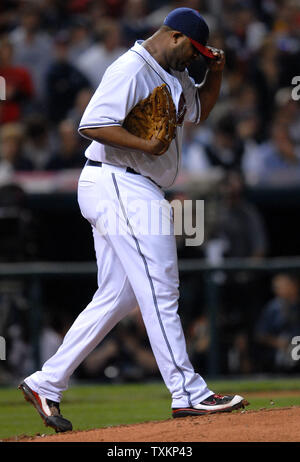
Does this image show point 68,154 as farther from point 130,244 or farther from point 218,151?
point 130,244

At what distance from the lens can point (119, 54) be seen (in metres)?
10.7

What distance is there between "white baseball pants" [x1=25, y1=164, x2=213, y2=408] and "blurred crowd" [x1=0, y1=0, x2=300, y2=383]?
3.53m

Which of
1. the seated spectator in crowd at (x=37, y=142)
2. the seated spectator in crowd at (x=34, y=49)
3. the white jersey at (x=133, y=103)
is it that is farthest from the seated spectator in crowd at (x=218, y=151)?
the white jersey at (x=133, y=103)

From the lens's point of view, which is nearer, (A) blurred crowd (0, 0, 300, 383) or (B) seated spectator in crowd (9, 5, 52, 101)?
(A) blurred crowd (0, 0, 300, 383)

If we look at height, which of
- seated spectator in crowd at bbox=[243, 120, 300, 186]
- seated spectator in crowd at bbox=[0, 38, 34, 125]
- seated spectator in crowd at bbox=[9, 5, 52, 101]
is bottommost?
seated spectator in crowd at bbox=[243, 120, 300, 186]

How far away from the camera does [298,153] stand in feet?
31.1

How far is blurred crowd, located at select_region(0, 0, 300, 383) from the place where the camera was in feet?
26.9

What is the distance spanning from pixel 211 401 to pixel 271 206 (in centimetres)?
489

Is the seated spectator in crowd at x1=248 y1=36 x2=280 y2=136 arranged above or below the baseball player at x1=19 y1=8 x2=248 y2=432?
above

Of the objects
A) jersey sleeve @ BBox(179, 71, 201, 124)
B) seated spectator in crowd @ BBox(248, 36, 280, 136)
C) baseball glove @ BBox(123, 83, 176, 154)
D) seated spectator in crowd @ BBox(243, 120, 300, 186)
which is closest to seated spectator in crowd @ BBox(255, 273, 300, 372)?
seated spectator in crowd @ BBox(243, 120, 300, 186)

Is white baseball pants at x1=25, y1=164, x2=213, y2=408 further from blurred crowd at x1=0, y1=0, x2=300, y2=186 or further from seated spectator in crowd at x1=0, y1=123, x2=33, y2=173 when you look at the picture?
seated spectator in crowd at x1=0, y1=123, x2=33, y2=173

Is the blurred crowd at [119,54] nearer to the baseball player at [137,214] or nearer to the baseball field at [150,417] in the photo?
the baseball field at [150,417]
